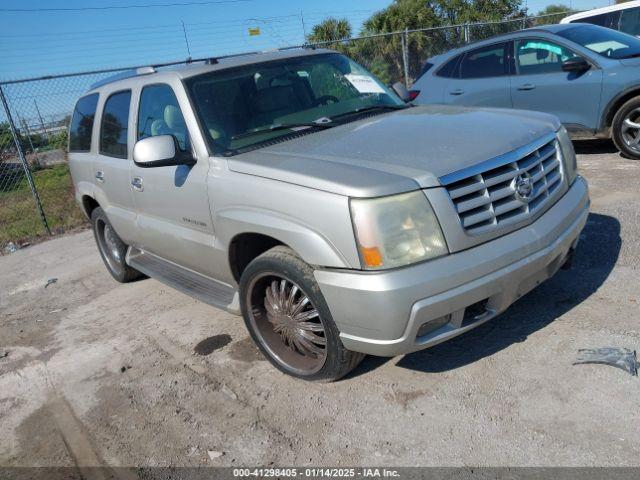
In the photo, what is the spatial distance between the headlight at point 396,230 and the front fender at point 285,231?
138mm

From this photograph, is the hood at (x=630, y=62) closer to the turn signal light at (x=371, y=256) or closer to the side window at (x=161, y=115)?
the side window at (x=161, y=115)

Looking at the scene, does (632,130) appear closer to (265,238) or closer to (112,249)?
(265,238)

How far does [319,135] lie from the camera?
359 centimetres

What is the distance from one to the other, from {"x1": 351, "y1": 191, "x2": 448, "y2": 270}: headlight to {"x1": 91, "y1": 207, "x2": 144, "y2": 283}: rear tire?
3.39 meters

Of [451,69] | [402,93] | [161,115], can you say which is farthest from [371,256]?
[451,69]

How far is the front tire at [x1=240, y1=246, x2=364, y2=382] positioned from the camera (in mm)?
2977

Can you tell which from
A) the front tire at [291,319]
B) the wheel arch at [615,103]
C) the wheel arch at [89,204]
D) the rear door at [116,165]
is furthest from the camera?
the wheel arch at [615,103]

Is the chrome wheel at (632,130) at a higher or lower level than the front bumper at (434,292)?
lower

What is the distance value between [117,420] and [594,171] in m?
5.93

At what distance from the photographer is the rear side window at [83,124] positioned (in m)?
5.28

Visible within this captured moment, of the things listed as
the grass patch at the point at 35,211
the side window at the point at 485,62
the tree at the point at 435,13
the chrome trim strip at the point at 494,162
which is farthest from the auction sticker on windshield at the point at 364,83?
the tree at the point at 435,13

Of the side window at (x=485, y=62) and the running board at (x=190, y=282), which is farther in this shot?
the side window at (x=485, y=62)

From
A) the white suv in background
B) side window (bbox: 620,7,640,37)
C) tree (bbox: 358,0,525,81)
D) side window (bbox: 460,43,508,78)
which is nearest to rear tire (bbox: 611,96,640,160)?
side window (bbox: 460,43,508,78)

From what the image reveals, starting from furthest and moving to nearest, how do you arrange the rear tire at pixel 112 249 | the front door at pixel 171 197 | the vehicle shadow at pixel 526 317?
the rear tire at pixel 112 249
the front door at pixel 171 197
the vehicle shadow at pixel 526 317
